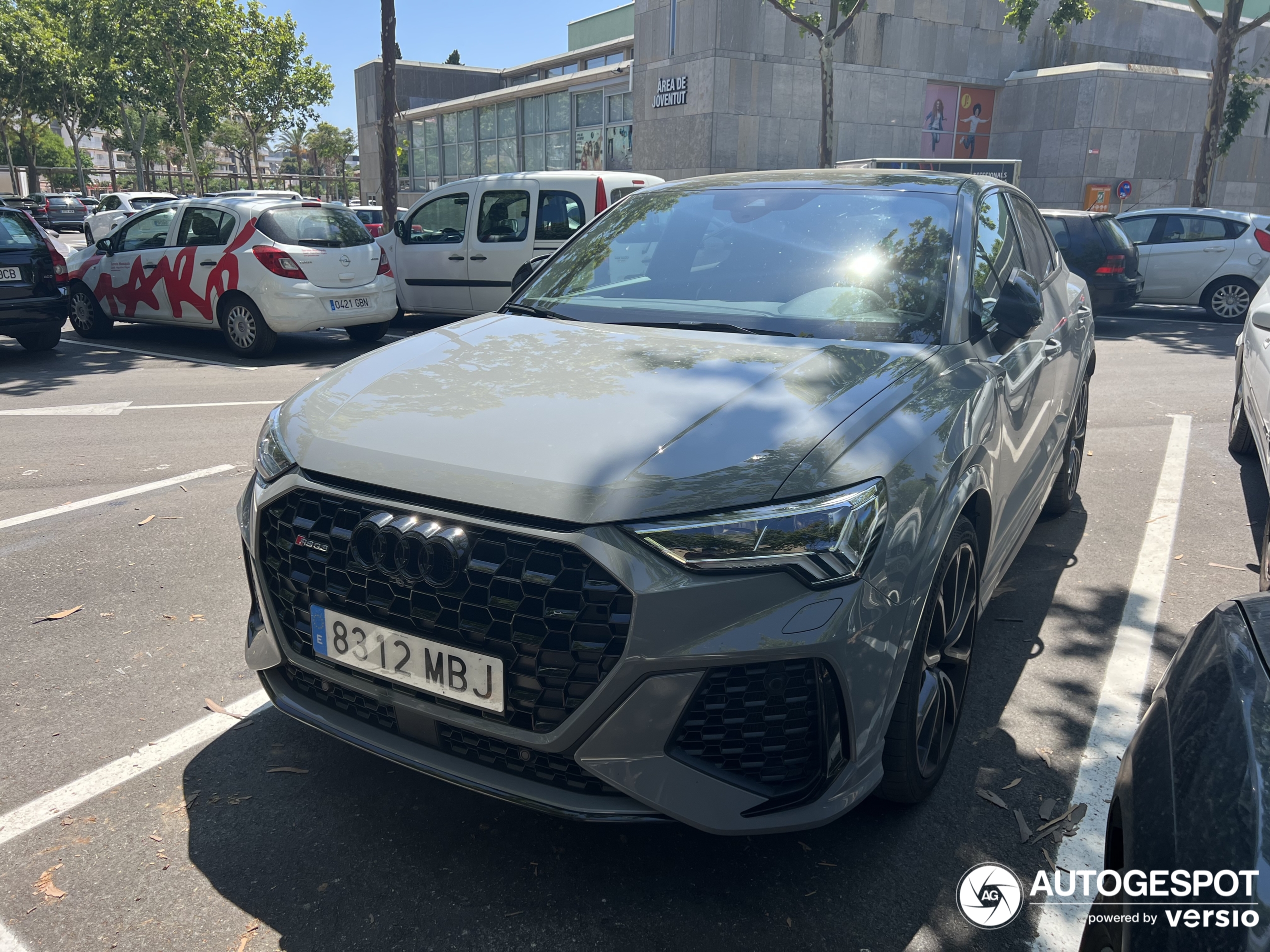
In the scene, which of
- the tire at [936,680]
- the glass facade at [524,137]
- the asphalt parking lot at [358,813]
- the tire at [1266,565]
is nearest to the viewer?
the asphalt parking lot at [358,813]

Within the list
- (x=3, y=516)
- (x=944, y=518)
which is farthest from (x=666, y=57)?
(x=944, y=518)

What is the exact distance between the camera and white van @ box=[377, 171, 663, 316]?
36.6ft

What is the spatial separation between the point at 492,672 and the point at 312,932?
758 mm

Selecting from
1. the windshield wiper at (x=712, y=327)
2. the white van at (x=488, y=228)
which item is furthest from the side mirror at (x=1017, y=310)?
the white van at (x=488, y=228)

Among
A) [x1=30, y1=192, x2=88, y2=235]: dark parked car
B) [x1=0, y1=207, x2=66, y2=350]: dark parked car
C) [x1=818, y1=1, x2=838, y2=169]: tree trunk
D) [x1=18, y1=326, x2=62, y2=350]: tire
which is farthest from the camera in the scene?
[x1=30, y1=192, x2=88, y2=235]: dark parked car

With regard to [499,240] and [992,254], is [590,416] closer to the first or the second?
[992,254]

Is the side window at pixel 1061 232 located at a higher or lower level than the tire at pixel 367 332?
higher

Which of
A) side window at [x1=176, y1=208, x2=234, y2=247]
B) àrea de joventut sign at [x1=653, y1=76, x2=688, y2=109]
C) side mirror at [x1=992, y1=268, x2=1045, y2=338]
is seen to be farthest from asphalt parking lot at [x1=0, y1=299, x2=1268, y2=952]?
àrea de joventut sign at [x1=653, y1=76, x2=688, y2=109]

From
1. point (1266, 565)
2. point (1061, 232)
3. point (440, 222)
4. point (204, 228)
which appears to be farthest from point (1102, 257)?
point (204, 228)

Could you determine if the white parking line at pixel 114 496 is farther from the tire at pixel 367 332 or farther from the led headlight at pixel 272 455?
the tire at pixel 367 332

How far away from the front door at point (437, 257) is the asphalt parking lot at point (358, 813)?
714 cm

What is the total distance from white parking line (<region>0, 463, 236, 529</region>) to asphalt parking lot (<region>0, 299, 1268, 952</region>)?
51 mm

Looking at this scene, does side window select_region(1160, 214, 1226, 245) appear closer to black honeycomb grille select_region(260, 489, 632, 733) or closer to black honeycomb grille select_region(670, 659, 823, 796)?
black honeycomb grille select_region(670, 659, 823, 796)

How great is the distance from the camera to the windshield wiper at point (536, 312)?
11.0ft
